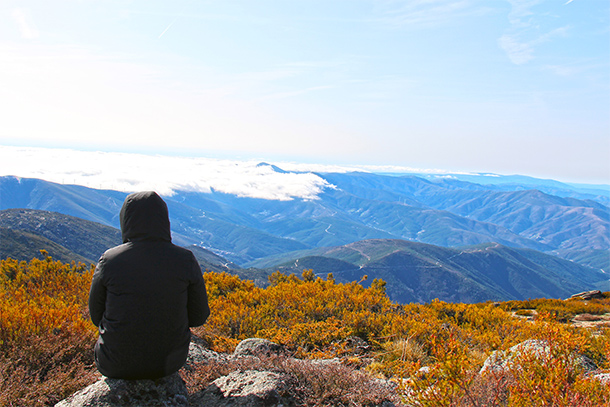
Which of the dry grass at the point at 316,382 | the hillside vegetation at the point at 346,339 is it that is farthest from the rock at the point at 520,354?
the dry grass at the point at 316,382

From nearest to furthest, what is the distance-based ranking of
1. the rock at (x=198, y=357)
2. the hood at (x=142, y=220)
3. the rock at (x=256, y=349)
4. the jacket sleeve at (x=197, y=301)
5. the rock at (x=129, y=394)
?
the rock at (x=129, y=394), the hood at (x=142, y=220), the jacket sleeve at (x=197, y=301), the rock at (x=198, y=357), the rock at (x=256, y=349)

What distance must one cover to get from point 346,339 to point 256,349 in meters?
2.88

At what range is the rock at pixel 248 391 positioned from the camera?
4.52m

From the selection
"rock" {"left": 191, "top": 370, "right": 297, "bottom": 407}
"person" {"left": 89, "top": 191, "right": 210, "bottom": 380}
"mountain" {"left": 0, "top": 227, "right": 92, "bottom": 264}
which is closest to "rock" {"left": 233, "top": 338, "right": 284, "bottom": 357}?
"rock" {"left": 191, "top": 370, "right": 297, "bottom": 407}

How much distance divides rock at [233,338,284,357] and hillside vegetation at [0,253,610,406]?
2.56 feet

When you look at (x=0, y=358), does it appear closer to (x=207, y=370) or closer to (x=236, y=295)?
(x=207, y=370)

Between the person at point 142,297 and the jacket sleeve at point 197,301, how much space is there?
0.07m

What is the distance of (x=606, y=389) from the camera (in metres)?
4.24

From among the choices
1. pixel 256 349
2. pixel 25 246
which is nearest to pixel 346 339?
pixel 256 349

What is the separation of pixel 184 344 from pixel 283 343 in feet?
13.2

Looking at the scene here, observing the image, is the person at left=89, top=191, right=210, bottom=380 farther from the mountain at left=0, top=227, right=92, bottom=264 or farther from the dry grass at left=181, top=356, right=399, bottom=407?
the mountain at left=0, top=227, right=92, bottom=264

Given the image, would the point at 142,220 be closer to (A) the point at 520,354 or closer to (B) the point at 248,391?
(B) the point at 248,391

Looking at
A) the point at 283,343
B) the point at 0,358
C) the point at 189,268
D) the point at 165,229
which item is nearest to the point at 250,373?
the point at 189,268

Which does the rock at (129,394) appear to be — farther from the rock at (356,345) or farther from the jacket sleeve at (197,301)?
the rock at (356,345)
